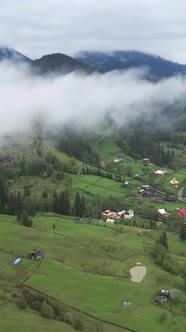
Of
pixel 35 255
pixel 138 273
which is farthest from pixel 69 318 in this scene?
pixel 138 273

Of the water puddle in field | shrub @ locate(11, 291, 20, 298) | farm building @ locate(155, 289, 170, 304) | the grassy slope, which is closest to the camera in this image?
shrub @ locate(11, 291, 20, 298)

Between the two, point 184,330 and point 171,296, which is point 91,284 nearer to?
point 171,296

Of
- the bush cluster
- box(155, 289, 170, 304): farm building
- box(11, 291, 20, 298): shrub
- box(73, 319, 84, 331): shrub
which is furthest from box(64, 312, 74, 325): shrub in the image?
box(155, 289, 170, 304): farm building

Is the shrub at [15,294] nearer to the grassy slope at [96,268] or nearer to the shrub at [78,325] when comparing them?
the grassy slope at [96,268]

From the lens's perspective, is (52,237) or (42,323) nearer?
(42,323)

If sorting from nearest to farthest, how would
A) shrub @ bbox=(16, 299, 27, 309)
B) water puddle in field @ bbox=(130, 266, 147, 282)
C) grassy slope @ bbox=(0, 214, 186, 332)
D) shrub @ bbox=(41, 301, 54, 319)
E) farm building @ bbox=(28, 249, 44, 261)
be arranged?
shrub @ bbox=(41, 301, 54, 319) < shrub @ bbox=(16, 299, 27, 309) < grassy slope @ bbox=(0, 214, 186, 332) < water puddle in field @ bbox=(130, 266, 147, 282) < farm building @ bbox=(28, 249, 44, 261)

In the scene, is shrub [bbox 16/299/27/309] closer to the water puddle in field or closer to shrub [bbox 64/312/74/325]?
shrub [bbox 64/312/74/325]

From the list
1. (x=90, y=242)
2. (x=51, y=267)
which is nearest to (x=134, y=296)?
(x=51, y=267)
